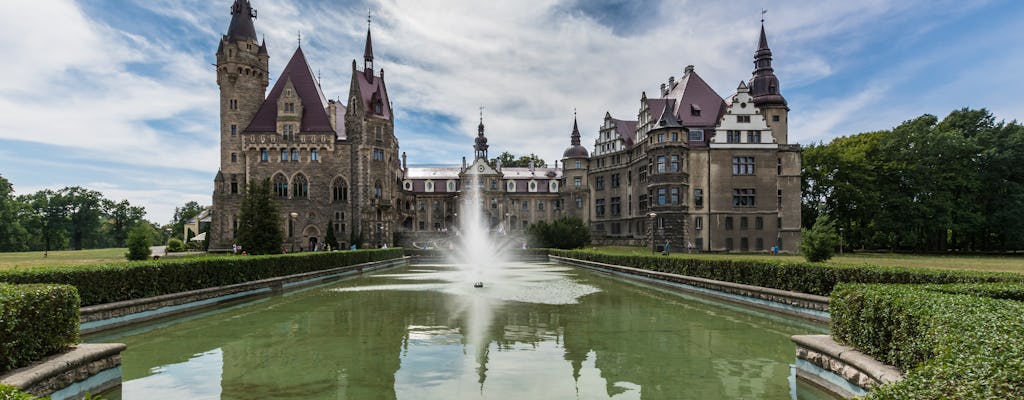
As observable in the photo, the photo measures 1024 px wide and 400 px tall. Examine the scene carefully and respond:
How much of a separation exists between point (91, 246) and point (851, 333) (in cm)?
12556

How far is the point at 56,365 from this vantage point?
6.95 m

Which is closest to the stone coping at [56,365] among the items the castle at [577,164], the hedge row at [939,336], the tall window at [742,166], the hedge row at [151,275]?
the hedge row at [151,275]

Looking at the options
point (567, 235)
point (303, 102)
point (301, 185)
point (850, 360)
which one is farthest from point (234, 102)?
point (850, 360)

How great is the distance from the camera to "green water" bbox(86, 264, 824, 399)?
793 centimetres

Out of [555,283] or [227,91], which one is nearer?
[555,283]

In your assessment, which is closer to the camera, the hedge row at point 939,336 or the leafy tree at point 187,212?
the hedge row at point 939,336

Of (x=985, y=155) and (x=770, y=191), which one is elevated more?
(x=985, y=155)

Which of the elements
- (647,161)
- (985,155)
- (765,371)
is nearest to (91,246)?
(647,161)

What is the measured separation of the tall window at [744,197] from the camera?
49500 mm

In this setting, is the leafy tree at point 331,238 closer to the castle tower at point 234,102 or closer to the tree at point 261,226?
the castle tower at point 234,102

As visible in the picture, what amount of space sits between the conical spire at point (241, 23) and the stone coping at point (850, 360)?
66.5m

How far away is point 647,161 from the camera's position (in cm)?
5316

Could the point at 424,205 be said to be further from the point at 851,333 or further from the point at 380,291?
the point at 851,333

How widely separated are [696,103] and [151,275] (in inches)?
1948
